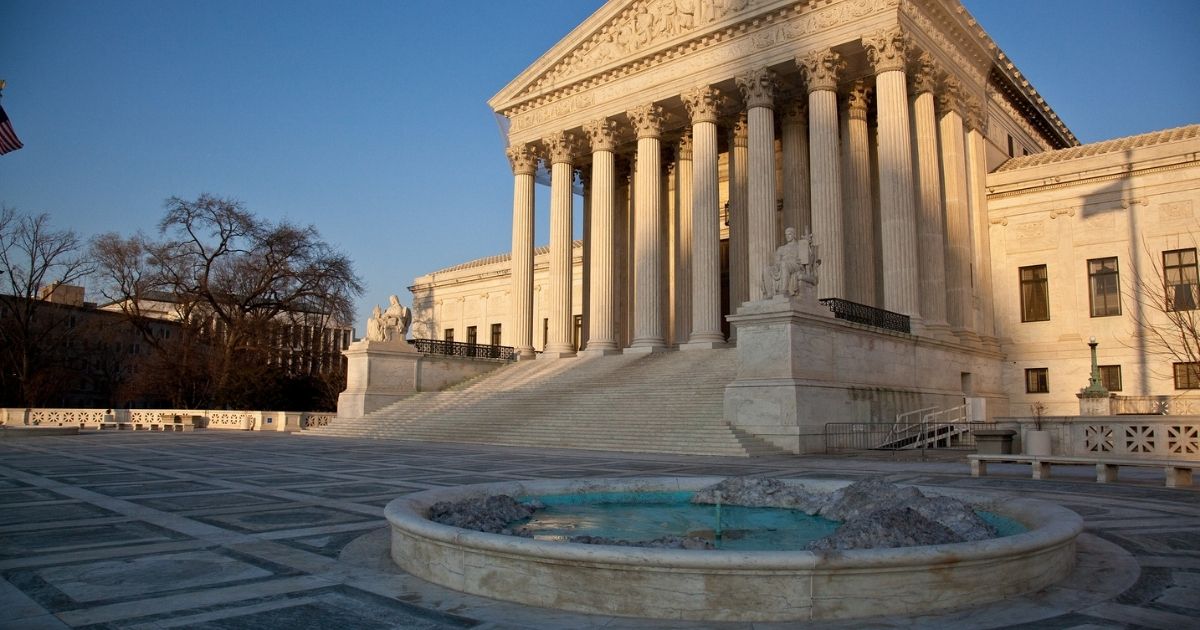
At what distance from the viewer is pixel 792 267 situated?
23.0 metres

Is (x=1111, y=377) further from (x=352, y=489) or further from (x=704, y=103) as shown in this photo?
(x=352, y=489)

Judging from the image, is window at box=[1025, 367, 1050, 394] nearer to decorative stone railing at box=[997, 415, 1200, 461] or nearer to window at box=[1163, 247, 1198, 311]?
window at box=[1163, 247, 1198, 311]

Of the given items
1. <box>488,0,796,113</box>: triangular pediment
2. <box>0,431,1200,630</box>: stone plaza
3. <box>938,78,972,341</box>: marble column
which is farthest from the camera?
<box>488,0,796,113</box>: triangular pediment

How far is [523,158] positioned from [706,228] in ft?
40.9

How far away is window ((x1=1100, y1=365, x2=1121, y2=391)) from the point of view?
106 ft

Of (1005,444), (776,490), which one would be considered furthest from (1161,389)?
(776,490)

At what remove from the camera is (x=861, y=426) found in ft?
80.9

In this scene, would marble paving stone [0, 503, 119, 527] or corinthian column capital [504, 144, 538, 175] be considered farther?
corinthian column capital [504, 144, 538, 175]

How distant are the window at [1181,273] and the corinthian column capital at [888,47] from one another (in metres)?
13.5

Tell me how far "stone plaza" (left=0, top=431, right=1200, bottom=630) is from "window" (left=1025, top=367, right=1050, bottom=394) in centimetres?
1907

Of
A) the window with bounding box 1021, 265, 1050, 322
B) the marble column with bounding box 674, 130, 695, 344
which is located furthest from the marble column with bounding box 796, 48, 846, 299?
the window with bounding box 1021, 265, 1050, 322

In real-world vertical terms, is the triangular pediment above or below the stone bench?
above

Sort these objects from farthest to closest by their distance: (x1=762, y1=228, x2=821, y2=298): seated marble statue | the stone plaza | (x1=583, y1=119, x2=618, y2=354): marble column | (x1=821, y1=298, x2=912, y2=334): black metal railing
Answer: (x1=583, y1=119, x2=618, y2=354): marble column → (x1=821, y1=298, x2=912, y2=334): black metal railing → (x1=762, y1=228, x2=821, y2=298): seated marble statue → the stone plaza

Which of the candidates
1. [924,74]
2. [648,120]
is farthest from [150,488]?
[924,74]
